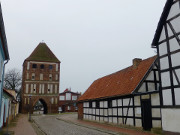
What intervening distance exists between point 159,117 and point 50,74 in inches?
1604

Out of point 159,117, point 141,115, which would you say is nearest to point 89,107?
point 141,115

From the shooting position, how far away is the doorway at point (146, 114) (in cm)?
1451

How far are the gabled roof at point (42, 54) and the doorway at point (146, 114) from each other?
129ft

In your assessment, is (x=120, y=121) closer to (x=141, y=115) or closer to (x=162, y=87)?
(x=141, y=115)

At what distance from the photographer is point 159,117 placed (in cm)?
1335

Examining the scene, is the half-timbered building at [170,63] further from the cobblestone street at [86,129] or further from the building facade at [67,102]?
the building facade at [67,102]

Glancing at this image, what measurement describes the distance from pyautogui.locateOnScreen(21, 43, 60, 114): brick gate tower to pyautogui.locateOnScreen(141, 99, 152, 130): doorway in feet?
124

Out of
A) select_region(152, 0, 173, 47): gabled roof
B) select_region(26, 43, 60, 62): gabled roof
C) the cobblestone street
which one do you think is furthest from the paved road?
Result: select_region(26, 43, 60, 62): gabled roof

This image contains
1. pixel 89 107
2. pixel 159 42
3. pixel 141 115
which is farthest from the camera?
pixel 89 107

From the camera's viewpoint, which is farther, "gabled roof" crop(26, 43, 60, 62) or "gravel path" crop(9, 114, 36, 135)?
"gabled roof" crop(26, 43, 60, 62)

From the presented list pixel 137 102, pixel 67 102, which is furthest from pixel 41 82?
pixel 137 102

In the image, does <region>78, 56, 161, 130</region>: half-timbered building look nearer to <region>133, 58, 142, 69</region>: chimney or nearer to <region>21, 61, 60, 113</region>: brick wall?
<region>133, 58, 142, 69</region>: chimney

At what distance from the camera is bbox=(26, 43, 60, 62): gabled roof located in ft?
165

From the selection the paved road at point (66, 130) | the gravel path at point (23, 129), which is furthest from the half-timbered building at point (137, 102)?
the gravel path at point (23, 129)
